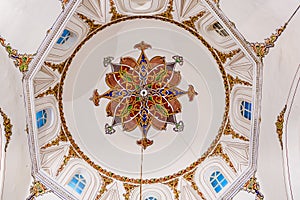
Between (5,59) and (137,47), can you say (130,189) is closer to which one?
(137,47)

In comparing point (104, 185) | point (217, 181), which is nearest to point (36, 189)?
point (104, 185)

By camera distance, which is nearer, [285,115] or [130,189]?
[285,115]

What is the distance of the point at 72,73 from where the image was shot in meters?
14.4

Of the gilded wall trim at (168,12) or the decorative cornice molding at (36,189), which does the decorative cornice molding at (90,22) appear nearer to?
the gilded wall trim at (168,12)

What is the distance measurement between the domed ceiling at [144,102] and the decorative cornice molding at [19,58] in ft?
0.72

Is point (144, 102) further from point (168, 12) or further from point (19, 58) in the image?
point (19, 58)

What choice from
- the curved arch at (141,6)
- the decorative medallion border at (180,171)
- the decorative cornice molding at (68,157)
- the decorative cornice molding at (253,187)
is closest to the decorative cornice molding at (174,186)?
the decorative medallion border at (180,171)

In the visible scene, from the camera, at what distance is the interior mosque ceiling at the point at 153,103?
11461 mm

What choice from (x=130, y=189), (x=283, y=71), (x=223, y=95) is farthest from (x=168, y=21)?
(x=130, y=189)

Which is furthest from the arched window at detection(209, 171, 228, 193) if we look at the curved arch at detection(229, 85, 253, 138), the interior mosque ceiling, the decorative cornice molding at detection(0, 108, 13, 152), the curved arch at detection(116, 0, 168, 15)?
the decorative cornice molding at detection(0, 108, 13, 152)

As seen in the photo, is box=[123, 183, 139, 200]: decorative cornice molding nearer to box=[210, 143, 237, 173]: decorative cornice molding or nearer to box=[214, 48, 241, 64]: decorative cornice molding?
box=[210, 143, 237, 173]: decorative cornice molding

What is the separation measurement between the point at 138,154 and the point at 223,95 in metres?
3.46

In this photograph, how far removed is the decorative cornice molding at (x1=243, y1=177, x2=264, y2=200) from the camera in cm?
1252

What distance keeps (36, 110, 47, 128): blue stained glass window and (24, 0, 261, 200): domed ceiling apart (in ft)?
0.17
